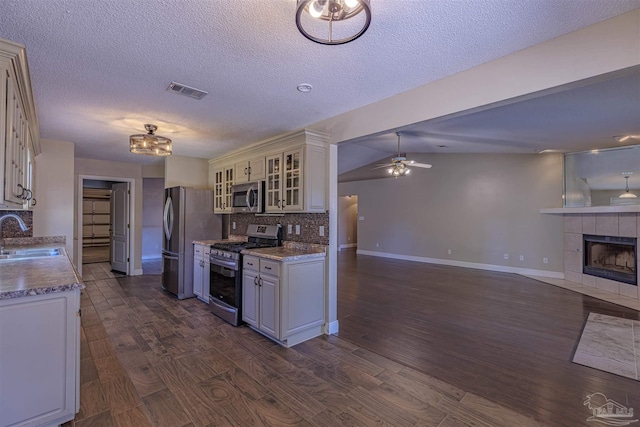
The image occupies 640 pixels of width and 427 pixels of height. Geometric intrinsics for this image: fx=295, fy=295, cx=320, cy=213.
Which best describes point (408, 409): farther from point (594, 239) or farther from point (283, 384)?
point (594, 239)

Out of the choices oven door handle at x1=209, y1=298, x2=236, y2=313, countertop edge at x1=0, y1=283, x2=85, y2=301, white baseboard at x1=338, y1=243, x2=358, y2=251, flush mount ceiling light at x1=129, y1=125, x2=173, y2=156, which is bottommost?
white baseboard at x1=338, y1=243, x2=358, y2=251

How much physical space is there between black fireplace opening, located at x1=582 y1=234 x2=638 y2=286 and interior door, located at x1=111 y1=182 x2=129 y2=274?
364 inches

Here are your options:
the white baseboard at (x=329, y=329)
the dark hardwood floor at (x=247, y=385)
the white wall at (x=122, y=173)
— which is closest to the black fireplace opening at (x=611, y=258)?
the dark hardwood floor at (x=247, y=385)

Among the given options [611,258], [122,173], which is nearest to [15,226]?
[122,173]

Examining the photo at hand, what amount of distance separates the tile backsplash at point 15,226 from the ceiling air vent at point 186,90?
3232 millimetres

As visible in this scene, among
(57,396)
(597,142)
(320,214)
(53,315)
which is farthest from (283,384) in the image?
(597,142)

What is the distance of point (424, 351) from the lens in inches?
114

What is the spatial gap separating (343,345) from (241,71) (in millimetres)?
2694

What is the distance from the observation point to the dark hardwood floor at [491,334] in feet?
7.36

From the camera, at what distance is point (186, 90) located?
2.59 metres

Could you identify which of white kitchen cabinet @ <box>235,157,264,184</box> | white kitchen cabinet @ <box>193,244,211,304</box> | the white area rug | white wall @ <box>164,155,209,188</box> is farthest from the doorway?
the white area rug

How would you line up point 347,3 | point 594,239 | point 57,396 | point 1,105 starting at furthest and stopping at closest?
point 594,239
point 57,396
point 1,105
point 347,3

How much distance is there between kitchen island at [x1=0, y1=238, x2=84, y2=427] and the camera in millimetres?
1593

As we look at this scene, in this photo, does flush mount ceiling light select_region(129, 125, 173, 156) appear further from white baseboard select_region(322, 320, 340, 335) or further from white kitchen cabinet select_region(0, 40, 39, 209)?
white baseboard select_region(322, 320, 340, 335)
